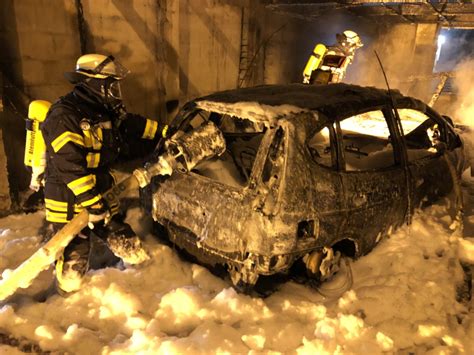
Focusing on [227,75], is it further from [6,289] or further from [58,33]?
[6,289]

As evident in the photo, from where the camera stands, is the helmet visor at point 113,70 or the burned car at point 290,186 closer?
the burned car at point 290,186

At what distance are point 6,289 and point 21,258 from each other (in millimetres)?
925

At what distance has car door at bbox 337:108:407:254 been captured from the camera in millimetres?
3240

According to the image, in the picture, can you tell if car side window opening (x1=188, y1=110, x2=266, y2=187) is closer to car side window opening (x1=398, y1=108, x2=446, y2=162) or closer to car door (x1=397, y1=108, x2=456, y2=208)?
car door (x1=397, y1=108, x2=456, y2=208)

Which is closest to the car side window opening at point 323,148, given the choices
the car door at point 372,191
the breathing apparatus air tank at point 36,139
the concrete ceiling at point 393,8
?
the car door at point 372,191

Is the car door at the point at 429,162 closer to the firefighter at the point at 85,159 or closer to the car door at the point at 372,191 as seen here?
the car door at the point at 372,191

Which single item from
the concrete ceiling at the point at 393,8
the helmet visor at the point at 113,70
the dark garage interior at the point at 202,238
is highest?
the concrete ceiling at the point at 393,8

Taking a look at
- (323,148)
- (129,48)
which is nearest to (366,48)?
(129,48)

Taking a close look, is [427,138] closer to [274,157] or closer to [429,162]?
[429,162]

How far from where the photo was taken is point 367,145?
4508 millimetres

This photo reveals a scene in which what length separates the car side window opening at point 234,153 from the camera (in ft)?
11.2

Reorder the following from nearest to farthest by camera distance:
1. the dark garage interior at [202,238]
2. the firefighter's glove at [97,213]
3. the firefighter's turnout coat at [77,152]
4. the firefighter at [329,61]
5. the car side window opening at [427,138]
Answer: the dark garage interior at [202,238], the firefighter's turnout coat at [77,152], the firefighter's glove at [97,213], the car side window opening at [427,138], the firefighter at [329,61]

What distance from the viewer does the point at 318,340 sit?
279cm

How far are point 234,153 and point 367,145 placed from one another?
5.54ft
